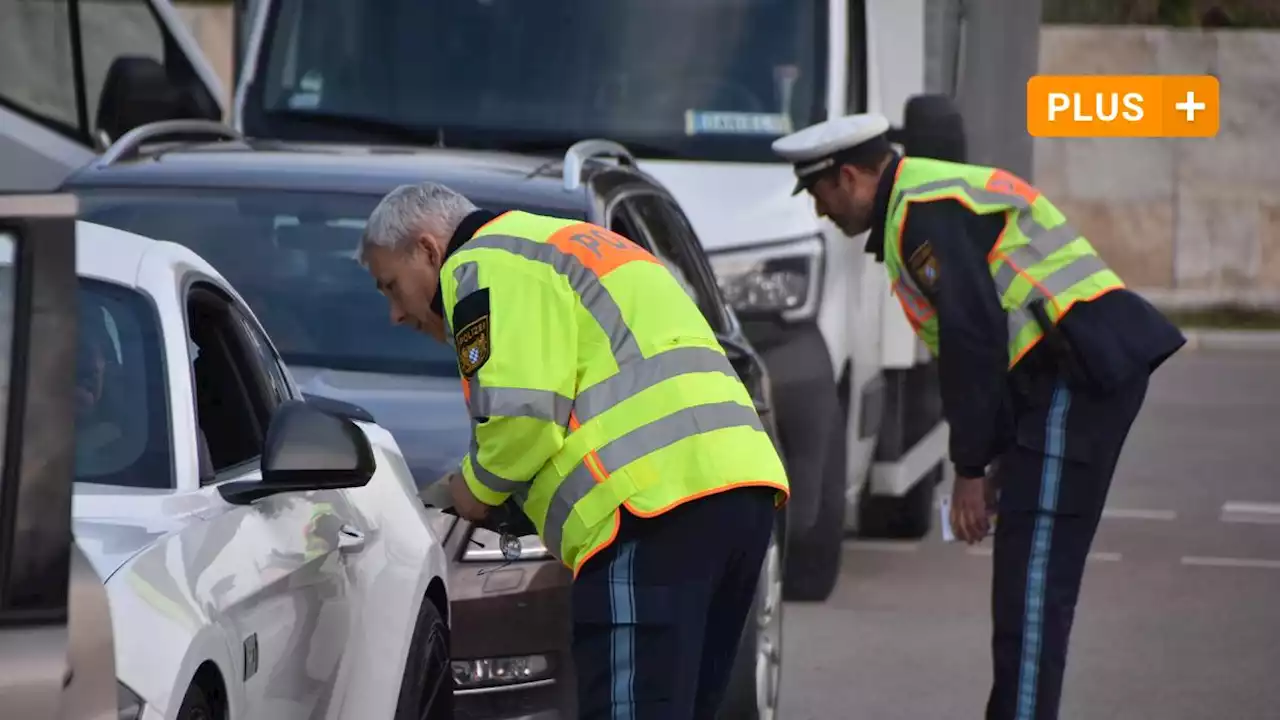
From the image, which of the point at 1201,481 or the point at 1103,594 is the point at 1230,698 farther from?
the point at 1201,481

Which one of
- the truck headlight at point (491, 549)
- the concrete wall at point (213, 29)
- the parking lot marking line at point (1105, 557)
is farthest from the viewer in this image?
the concrete wall at point (213, 29)

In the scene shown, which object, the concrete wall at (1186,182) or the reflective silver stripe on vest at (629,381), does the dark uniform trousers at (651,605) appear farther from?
the concrete wall at (1186,182)

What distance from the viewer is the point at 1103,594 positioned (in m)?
11.0

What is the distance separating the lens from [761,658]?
7340mm

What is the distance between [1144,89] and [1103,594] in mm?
17852

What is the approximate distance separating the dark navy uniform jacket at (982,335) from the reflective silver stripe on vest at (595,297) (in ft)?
5.53

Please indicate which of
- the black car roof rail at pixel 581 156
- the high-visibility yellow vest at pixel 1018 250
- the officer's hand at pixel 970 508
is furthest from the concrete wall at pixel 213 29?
the high-visibility yellow vest at pixel 1018 250

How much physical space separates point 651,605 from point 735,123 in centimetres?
600

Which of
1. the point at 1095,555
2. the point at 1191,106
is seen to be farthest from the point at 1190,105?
the point at 1095,555

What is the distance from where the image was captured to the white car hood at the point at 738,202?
1026 centimetres

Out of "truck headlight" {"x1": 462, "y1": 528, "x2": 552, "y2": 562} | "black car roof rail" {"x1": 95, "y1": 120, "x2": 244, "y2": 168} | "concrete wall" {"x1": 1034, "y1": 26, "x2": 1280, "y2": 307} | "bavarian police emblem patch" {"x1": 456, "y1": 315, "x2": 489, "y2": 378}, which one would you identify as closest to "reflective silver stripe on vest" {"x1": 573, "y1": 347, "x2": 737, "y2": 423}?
"bavarian police emblem patch" {"x1": 456, "y1": 315, "x2": 489, "y2": 378}

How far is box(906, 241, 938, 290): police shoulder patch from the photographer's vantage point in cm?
658

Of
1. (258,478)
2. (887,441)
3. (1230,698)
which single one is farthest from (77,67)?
(258,478)

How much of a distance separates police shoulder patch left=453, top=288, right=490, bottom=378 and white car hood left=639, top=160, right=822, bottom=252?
17.4 feet
